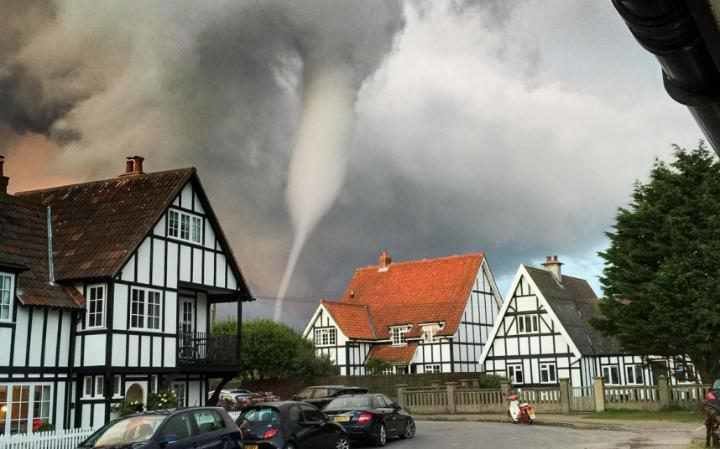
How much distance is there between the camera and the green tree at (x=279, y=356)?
50906 millimetres

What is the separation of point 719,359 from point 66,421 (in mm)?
27878

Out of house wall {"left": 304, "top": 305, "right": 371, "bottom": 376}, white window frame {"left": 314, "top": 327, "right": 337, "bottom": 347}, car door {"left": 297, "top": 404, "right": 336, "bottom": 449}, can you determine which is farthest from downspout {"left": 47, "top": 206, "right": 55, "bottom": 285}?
white window frame {"left": 314, "top": 327, "right": 337, "bottom": 347}

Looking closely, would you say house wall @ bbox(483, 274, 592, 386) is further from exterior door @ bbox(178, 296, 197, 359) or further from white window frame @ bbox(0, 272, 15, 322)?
white window frame @ bbox(0, 272, 15, 322)

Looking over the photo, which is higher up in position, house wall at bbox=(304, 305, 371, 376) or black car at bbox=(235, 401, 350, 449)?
house wall at bbox=(304, 305, 371, 376)

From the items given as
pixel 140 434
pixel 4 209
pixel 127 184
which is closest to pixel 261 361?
pixel 127 184

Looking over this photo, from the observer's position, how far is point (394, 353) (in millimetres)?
53656

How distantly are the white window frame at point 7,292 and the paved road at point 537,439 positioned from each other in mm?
12910

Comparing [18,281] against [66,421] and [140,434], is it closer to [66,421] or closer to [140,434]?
[66,421]

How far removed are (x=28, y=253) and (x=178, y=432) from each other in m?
16.1

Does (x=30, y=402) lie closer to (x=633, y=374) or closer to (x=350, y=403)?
(x=350, y=403)

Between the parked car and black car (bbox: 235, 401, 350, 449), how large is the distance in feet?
7.07

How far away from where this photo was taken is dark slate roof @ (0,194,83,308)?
23633mm

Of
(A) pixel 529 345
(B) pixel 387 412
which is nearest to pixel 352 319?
(A) pixel 529 345

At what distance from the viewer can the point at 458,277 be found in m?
56.5
